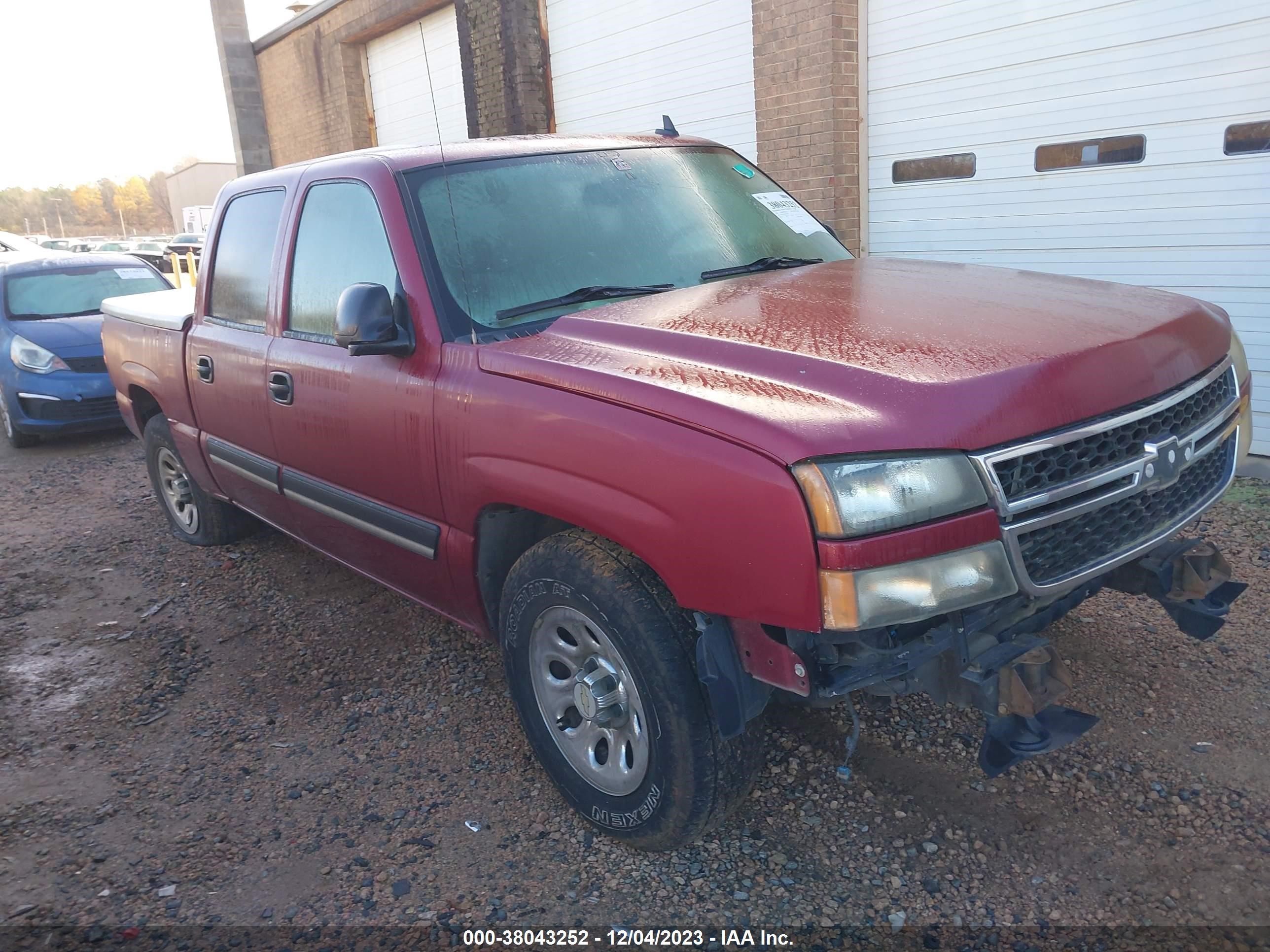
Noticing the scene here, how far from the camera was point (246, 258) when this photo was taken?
417cm

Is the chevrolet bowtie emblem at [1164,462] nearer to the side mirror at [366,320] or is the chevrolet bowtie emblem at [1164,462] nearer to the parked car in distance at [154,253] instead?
the side mirror at [366,320]

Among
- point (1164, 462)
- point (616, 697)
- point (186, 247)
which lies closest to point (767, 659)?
point (616, 697)

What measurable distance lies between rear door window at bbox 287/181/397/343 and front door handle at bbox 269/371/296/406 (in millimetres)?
169

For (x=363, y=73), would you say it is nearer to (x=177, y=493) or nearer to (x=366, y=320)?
(x=177, y=493)

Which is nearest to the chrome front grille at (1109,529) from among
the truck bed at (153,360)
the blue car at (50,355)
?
the truck bed at (153,360)

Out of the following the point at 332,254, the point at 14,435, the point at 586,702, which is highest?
the point at 332,254

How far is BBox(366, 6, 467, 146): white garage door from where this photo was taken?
41.2 ft

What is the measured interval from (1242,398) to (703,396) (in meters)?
1.79

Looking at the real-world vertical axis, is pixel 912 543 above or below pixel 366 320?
below

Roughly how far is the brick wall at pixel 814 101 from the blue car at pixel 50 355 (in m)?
5.95

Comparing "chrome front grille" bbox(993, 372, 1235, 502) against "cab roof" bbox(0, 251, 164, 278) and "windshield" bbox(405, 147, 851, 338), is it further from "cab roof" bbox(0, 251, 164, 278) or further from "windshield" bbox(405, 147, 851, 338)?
"cab roof" bbox(0, 251, 164, 278)

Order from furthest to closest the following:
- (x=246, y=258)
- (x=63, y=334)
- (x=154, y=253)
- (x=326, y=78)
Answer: (x=154, y=253), (x=326, y=78), (x=63, y=334), (x=246, y=258)

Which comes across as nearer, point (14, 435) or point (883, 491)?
point (883, 491)

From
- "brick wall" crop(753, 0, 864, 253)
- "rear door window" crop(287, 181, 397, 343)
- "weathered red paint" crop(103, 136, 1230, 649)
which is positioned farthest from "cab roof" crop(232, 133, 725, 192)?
"brick wall" crop(753, 0, 864, 253)
